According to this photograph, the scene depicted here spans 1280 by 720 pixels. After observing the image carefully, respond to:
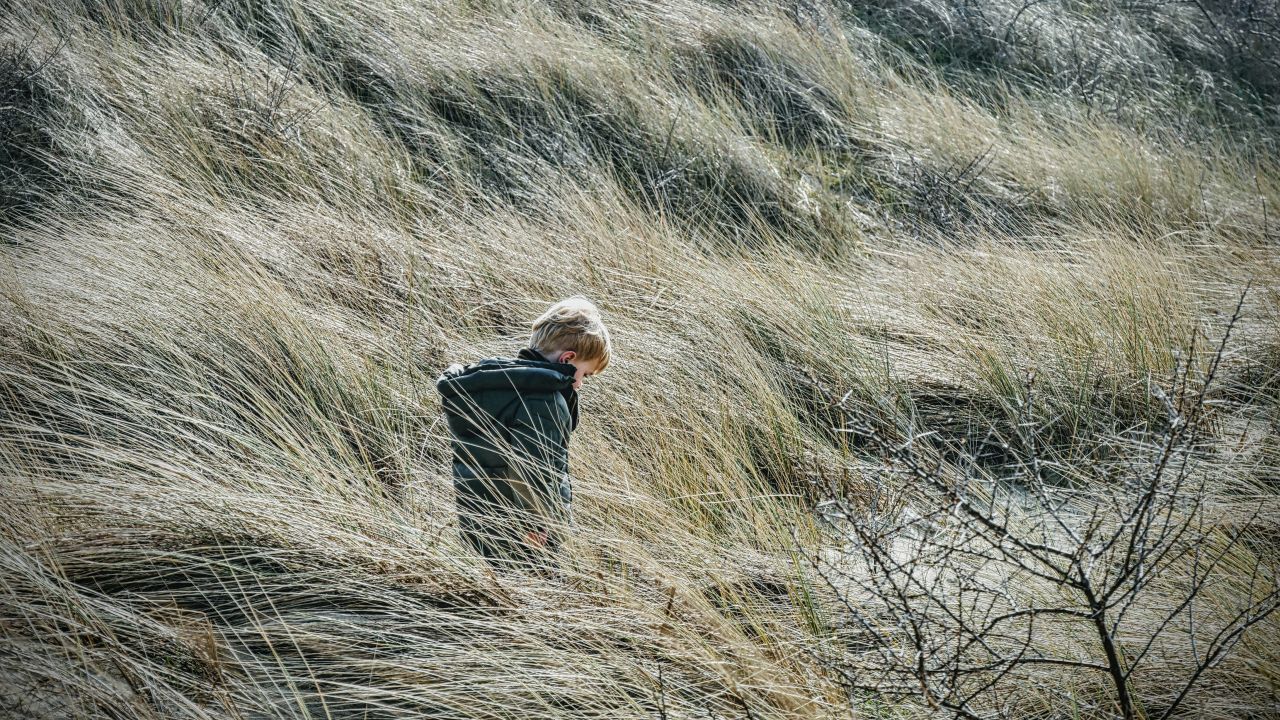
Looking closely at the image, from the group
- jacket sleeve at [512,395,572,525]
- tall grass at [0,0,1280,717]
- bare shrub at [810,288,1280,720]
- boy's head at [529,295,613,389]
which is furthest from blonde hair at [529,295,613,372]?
bare shrub at [810,288,1280,720]

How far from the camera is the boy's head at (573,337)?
246 cm

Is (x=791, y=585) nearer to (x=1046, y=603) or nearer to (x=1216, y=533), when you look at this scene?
(x=1046, y=603)

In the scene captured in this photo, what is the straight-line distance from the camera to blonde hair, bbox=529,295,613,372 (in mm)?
2457

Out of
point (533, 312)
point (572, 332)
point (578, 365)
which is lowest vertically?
point (533, 312)

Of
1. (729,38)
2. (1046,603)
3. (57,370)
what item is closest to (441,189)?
(57,370)

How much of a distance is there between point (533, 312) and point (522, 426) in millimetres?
1240

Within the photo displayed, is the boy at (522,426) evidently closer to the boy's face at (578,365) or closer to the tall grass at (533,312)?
the boy's face at (578,365)

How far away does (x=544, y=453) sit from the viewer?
2336mm

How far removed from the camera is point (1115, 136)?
5.74 meters

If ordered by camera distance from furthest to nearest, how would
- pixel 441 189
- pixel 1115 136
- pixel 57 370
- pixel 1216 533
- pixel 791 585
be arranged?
1. pixel 1115 136
2. pixel 441 189
3. pixel 57 370
4. pixel 1216 533
5. pixel 791 585

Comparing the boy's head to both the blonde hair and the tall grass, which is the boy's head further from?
the tall grass

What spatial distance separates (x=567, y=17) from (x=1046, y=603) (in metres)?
5.44

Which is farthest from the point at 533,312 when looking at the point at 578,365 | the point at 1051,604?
the point at 1051,604

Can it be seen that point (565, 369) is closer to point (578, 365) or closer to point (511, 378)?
point (578, 365)
